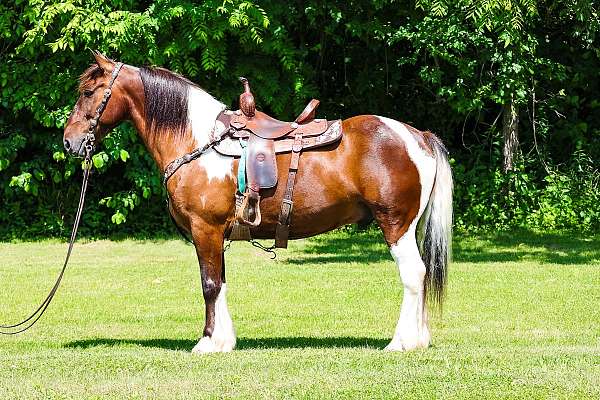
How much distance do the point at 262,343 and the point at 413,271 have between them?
1.66 meters

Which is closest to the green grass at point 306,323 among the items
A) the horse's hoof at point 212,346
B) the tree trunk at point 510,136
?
the horse's hoof at point 212,346

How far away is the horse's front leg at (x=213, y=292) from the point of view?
301 inches

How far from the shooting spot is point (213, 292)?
25.3ft

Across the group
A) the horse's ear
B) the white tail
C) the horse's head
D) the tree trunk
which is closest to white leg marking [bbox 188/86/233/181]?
the horse's head

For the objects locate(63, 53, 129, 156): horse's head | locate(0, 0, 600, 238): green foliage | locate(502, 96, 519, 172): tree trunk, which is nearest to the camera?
locate(63, 53, 129, 156): horse's head

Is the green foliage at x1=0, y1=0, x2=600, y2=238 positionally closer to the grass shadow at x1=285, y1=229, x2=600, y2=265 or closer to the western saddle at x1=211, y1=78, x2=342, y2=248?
the grass shadow at x1=285, y1=229, x2=600, y2=265

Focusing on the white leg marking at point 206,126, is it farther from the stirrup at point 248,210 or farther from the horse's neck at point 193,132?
the stirrup at point 248,210

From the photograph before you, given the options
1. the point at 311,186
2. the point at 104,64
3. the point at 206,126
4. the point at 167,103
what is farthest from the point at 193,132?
the point at 311,186

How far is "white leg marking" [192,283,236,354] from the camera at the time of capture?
7.64 metres

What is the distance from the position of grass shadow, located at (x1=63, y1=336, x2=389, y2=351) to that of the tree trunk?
1145 cm

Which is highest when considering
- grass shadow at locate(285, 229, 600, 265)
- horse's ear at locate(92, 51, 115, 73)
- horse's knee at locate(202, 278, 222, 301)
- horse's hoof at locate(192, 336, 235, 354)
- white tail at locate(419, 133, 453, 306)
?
horse's ear at locate(92, 51, 115, 73)

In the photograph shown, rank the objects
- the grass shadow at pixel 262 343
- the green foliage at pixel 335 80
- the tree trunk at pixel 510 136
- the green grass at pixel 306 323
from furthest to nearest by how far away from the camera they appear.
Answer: the tree trunk at pixel 510 136, the green foliage at pixel 335 80, the grass shadow at pixel 262 343, the green grass at pixel 306 323

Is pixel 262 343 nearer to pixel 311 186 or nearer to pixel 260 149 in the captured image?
pixel 311 186

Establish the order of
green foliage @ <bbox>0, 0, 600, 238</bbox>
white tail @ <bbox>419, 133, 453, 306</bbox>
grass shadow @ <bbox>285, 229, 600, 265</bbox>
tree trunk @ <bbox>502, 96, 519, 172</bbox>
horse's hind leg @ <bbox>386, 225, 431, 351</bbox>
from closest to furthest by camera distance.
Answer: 1. horse's hind leg @ <bbox>386, 225, 431, 351</bbox>
2. white tail @ <bbox>419, 133, 453, 306</bbox>
3. grass shadow @ <bbox>285, 229, 600, 265</bbox>
4. green foliage @ <bbox>0, 0, 600, 238</bbox>
5. tree trunk @ <bbox>502, 96, 519, 172</bbox>
